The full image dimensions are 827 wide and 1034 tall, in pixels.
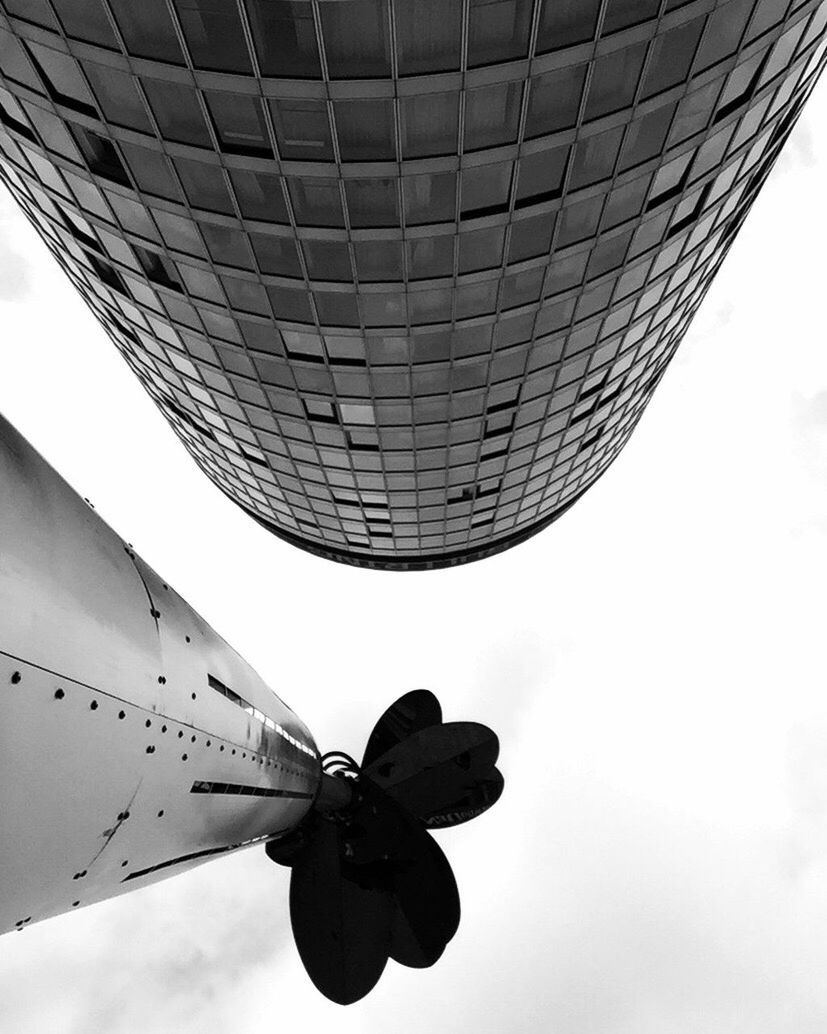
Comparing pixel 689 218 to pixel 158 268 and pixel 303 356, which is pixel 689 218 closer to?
pixel 303 356

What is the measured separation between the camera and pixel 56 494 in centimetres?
647

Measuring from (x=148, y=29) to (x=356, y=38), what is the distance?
11.3 ft

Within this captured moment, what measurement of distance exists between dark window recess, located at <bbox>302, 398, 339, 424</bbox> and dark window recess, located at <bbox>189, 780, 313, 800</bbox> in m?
12.6

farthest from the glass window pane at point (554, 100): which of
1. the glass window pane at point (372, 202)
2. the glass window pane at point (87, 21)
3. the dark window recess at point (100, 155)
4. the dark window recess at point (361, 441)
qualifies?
the dark window recess at point (361, 441)

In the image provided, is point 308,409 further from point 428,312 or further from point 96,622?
point 96,622

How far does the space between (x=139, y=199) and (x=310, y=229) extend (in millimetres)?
4041

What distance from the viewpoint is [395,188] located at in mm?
14180

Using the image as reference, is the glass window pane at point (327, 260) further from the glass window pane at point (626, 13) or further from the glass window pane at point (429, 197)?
the glass window pane at point (626, 13)

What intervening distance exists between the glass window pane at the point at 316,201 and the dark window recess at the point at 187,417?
16.5 meters

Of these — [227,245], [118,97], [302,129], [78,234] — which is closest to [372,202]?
[302,129]

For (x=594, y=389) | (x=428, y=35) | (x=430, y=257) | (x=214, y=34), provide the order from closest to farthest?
1. (x=428, y=35)
2. (x=214, y=34)
3. (x=430, y=257)
4. (x=594, y=389)

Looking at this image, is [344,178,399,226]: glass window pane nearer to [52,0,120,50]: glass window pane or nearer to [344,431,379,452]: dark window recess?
[52,0,120,50]: glass window pane

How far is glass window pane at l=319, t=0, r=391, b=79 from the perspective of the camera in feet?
34.4

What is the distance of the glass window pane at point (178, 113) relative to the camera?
12.4m
